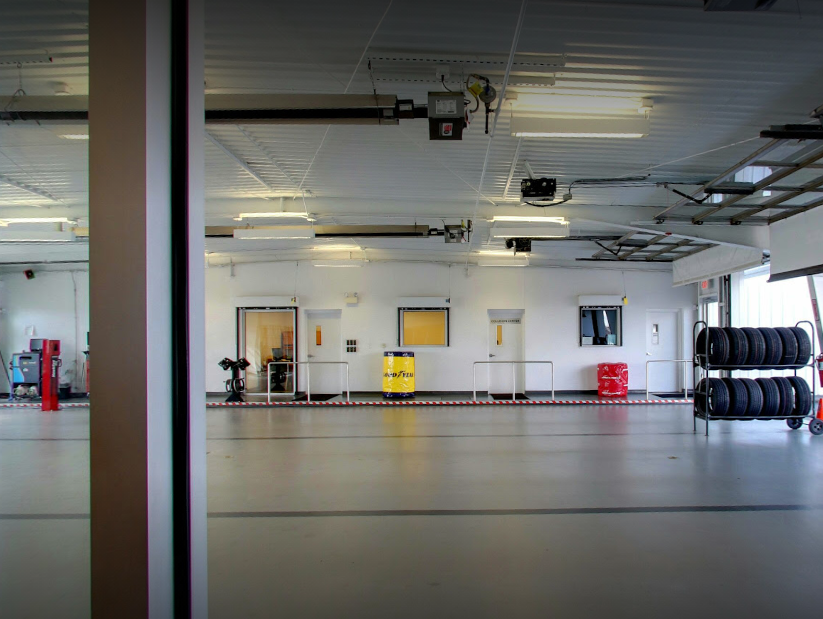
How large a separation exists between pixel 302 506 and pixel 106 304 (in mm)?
3365

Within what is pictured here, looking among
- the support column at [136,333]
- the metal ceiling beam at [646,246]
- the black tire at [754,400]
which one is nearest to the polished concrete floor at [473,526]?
the black tire at [754,400]

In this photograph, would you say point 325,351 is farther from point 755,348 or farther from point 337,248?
point 755,348

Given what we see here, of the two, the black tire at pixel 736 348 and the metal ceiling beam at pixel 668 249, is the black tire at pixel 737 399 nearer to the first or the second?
the black tire at pixel 736 348

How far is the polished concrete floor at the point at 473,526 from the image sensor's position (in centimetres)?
287

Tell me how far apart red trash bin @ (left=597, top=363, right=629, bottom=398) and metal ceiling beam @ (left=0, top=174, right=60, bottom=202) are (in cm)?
Result: 1164

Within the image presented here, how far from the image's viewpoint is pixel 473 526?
388cm

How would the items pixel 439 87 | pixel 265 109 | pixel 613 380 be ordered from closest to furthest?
pixel 265 109 → pixel 439 87 → pixel 613 380

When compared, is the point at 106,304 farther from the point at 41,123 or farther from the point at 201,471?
the point at 41,123

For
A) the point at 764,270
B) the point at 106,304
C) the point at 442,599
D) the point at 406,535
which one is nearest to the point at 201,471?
the point at 106,304

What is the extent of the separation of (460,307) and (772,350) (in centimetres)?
668

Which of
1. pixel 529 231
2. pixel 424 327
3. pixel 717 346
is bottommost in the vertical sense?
pixel 717 346

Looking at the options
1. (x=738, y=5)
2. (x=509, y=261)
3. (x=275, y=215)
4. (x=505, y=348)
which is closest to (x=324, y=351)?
(x=505, y=348)

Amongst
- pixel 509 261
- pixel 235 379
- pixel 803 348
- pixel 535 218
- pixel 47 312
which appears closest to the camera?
pixel 535 218

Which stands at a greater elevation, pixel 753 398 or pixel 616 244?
pixel 616 244
